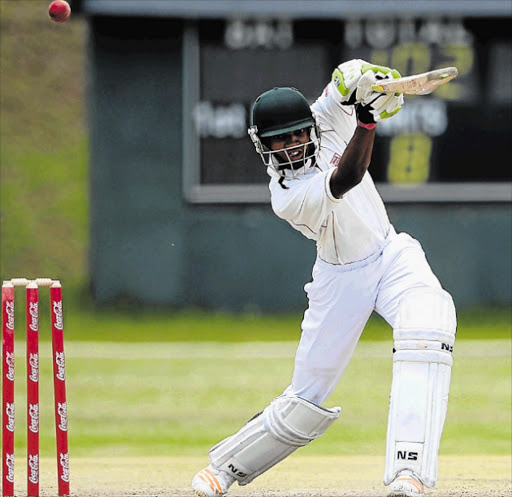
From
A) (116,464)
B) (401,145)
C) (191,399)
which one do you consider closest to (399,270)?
(116,464)

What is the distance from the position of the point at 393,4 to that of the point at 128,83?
9.09 ft

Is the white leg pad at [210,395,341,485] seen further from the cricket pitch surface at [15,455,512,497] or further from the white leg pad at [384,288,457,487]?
the white leg pad at [384,288,457,487]

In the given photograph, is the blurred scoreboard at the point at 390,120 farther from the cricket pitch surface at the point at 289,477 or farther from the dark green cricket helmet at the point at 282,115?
the dark green cricket helmet at the point at 282,115

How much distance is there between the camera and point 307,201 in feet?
14.1

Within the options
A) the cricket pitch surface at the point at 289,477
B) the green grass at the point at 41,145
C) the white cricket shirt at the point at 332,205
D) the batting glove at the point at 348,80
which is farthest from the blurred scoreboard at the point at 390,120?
the batting glove at the point at 348,80

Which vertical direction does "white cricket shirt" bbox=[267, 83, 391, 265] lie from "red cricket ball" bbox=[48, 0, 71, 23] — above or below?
below

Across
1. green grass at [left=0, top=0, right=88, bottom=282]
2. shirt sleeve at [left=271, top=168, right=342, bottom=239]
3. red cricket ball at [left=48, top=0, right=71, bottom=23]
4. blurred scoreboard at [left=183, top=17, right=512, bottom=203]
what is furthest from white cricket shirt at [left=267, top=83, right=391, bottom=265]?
green grass at [left=0, top=0, right=88, bottom=282]

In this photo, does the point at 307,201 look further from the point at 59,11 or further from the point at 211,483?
the point at 59,11

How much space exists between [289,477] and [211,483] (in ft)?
3.39

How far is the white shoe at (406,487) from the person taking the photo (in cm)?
398

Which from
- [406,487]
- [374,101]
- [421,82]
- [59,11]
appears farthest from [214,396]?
[421,82]

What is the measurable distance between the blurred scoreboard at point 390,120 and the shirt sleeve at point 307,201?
767 centimetres

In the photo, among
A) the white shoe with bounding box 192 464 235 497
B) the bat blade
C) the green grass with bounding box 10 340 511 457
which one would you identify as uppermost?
the bat blade

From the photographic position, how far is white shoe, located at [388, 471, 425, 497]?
3977mm
